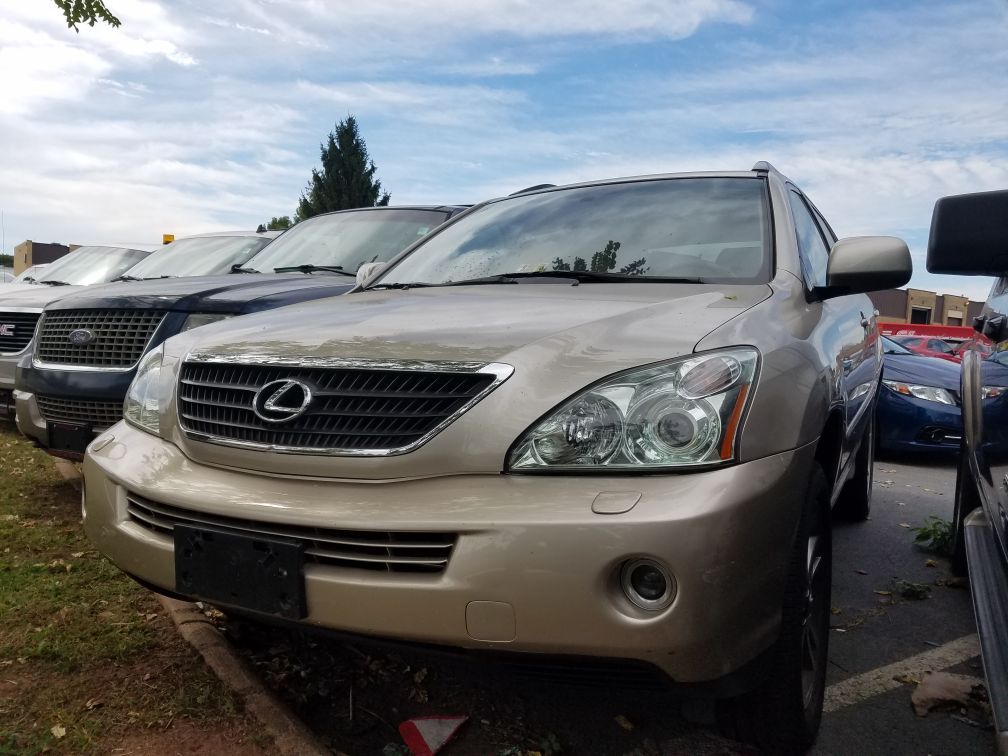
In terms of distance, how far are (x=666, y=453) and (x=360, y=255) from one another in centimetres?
395

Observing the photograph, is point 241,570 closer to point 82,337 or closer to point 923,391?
point 82,337

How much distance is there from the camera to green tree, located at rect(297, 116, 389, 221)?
142 ft

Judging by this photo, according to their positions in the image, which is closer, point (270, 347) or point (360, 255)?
point (270, 347)

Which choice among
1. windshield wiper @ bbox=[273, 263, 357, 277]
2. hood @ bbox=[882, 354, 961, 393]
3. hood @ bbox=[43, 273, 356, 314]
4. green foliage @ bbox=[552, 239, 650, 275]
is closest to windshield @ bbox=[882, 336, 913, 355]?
hood @ bbox=[882, 354, 961, 393]

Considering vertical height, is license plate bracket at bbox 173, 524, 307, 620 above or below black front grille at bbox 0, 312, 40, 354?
below

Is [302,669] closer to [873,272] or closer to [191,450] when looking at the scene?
[191,450]

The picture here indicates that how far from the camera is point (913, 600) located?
3.75 meters

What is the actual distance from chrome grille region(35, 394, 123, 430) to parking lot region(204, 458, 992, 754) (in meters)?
1.49

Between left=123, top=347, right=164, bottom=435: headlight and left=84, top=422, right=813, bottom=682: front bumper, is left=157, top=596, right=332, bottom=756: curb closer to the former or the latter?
left=84, top=422, right=813, bottom=682: front bumper

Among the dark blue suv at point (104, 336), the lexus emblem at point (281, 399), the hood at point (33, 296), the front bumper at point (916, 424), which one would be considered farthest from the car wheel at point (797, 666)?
the front bumper at point (916, 424)

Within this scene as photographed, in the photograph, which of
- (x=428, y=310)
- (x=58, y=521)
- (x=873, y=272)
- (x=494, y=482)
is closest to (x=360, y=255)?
(x=58, y=521)

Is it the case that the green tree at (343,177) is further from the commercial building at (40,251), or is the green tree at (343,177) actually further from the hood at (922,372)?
Result: the hood at (922,372)

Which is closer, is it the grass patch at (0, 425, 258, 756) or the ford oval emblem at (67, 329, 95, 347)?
the grass patch at (0, 425, 258, 756)

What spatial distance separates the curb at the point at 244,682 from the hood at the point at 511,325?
98cm
